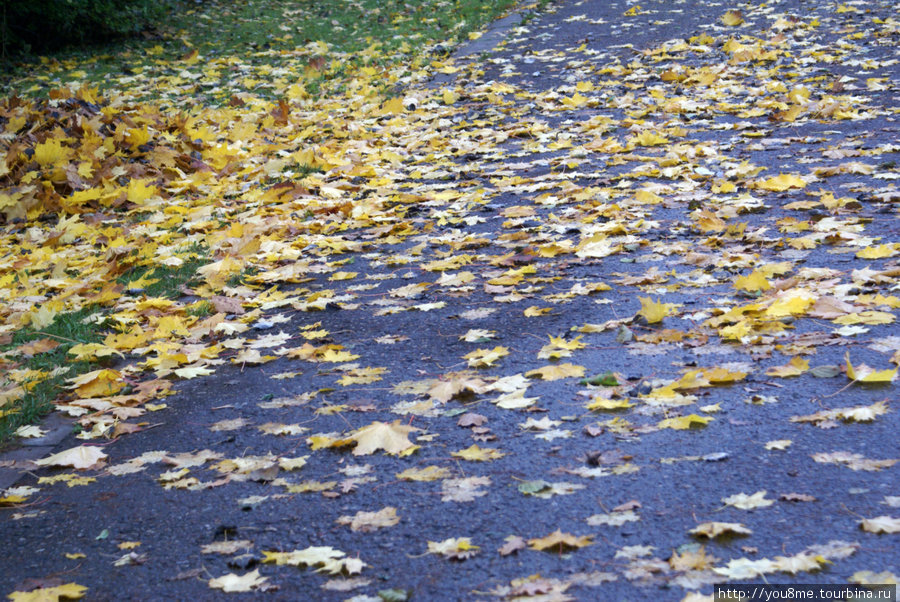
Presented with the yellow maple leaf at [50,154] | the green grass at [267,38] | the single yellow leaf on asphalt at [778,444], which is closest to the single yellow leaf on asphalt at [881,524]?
the single yellow leaf on asphalt at [778,444]

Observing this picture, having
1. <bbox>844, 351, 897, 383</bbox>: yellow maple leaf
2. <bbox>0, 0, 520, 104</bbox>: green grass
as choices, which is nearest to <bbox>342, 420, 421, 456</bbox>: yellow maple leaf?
<bbox>844, 351, 897, 383</bbox>: yellow maple leaf

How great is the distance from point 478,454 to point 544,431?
242mm

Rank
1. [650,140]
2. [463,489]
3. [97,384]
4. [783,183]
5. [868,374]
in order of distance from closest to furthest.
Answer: [463,489] < [868,374] < [97,384] < [783,183] < [650,140]

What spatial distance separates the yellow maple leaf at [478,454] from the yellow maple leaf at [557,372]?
51 centimetres

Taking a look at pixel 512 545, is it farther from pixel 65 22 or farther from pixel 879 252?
pixel 65 22

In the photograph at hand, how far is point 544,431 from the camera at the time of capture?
2629 millimetres

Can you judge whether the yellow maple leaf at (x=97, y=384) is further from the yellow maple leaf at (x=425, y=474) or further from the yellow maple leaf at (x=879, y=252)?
the yellow maple leaf at (x=879, y=252)

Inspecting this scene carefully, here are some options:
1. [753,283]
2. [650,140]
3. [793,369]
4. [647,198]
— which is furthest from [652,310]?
[650,140]

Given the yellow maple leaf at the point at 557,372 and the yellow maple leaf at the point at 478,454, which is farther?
the yellow maple leaf at the point at 557,372

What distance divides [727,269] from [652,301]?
1.73 ft

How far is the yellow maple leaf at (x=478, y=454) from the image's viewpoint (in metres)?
2.52

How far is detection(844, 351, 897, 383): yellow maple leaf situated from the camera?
103 inches

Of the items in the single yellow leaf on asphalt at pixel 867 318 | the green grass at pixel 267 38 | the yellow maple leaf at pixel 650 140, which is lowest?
the single yellow leaf on asphalt at pixel 867 318

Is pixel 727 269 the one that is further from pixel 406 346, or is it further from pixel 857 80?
pixel 857 80
